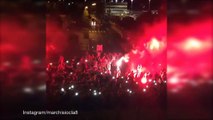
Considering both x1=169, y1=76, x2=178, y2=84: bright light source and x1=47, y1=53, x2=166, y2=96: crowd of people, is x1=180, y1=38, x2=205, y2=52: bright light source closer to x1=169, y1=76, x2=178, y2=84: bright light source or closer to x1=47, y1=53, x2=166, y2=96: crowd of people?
x1=169, y1=76, x2=178, y2=84: bright light source

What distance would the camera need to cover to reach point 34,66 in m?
4.96

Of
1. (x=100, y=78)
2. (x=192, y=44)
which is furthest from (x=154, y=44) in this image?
(x=100, y=78)

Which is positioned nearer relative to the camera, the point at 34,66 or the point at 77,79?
the point at 34,66

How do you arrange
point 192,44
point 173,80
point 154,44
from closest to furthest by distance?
point 192,44 < point 173,80 < point 154,44

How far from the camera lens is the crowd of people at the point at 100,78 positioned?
5270 mm

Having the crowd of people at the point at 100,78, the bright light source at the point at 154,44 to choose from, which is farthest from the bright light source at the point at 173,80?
the bright light source at the point at 154,44

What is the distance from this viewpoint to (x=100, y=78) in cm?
537

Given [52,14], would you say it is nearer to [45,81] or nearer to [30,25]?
[30,25]

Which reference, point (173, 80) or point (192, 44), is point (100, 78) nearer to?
point (173, 80)

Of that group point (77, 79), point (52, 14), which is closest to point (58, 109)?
point (77, 79)

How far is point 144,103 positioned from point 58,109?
1348mm

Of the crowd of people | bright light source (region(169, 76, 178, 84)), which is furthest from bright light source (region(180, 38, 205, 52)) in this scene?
the crowd of people

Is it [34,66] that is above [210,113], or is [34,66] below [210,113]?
above

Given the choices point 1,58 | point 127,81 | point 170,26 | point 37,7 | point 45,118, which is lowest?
point 45,118
